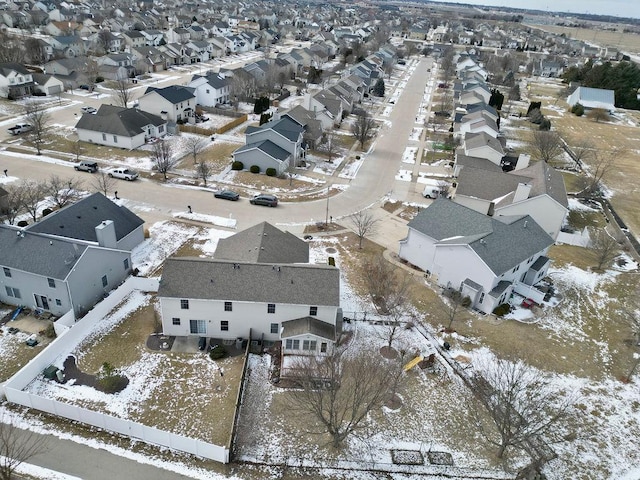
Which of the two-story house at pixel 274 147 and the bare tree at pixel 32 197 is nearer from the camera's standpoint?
the bare tree at pixel 32 197

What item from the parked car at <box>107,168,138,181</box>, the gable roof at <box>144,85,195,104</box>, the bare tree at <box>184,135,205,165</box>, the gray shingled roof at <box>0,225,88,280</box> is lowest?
the parked car at <box>107,168,138,181</box>

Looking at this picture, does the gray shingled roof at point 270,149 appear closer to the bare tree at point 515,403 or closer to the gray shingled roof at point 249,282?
the gray shingled roof at point 249,282

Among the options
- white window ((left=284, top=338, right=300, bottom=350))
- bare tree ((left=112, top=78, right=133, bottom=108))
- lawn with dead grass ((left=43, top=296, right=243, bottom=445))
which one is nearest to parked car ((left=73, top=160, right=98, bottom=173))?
bare tree ((left=112, top=78, right=133, bottom=108))

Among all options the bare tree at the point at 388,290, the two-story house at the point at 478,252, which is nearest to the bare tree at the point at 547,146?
the two-story house at the point at 478,252

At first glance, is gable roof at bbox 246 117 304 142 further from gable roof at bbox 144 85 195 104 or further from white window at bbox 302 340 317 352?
white window at bbox 302 340 317 352

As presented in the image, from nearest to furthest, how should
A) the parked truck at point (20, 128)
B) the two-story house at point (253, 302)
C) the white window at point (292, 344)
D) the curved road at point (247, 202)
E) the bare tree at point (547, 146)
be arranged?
1. the white window at point (292, 344)
2. the two-story house at point (253, 302)
3. the curved road at point (247, 202)
4. the parked truck at point (20, 128)
5. the bare tree at point (547, 146)

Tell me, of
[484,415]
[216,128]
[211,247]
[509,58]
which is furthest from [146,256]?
[509,58]
